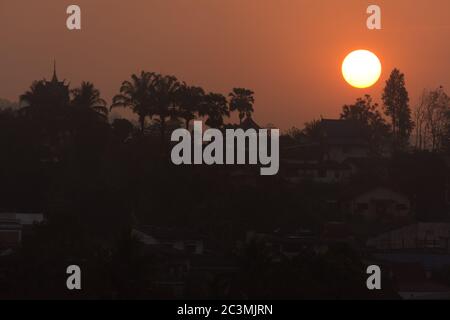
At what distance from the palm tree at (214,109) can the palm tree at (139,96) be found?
6.43 ft

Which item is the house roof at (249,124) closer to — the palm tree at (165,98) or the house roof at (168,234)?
the palm tree at (165,98)

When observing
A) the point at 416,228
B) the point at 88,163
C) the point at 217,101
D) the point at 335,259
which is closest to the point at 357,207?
the point at 416,228

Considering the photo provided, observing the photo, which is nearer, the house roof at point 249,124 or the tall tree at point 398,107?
the house roof at point 249,124

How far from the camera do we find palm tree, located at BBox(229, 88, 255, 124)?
51.4 metres

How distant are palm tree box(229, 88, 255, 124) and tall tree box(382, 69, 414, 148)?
9334 millimetres

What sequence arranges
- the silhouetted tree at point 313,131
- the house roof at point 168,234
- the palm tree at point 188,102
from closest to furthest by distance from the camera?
the house roof at point 168,234
the palm tree at point 188,102
the silhouetted tree at point 313,131

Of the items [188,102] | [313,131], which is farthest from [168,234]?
[313,131]

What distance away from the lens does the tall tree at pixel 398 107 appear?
59625 mm

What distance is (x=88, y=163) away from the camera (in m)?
44.4

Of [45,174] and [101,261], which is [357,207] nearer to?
[45,174]

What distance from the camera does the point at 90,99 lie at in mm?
48625

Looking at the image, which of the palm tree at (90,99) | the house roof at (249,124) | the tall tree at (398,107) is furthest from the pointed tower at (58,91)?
the tall tree at (398,107)

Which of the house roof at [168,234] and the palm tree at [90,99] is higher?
the palm tree at [90,99]

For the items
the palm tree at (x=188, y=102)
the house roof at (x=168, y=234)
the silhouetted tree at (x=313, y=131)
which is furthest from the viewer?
the silhouetted tree at (x=313, y=131)
